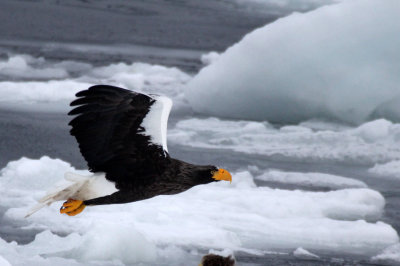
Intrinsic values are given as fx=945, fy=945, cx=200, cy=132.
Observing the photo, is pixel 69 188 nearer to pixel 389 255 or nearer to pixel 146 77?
pixel 389 255

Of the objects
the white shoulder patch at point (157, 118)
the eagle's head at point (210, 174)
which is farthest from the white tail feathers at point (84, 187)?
the eagle's head at point (210, 174)

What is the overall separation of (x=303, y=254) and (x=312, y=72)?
470 centimetres

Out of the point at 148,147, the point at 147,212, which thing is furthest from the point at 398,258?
the point at 148,147

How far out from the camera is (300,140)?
33.2 feet

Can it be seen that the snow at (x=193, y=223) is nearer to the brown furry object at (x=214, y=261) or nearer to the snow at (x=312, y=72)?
the snow at (x=312, y=72)

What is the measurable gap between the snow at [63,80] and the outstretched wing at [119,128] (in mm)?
5579

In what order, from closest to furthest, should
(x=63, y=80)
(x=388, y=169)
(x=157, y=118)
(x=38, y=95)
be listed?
(x=157, y=118)
(x=388, y=169)
(x=38, y=95)
(x=63, y=80)

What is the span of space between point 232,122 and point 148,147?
5448 millimetres

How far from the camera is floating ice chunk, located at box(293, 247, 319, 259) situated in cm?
683

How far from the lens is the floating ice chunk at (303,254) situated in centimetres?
683

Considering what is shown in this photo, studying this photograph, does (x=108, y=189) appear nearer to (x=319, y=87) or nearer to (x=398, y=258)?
(x=398, y=258)

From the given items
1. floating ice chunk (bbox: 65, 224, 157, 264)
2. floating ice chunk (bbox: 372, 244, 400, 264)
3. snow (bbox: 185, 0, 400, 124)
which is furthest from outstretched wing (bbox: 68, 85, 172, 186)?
snow (bbox: 185, 0, 400, 124)

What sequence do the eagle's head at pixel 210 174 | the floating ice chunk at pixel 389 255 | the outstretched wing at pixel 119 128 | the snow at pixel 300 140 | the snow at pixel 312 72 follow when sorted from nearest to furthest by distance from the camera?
1. the outstretched wing at pixel 119 128
2. the eagle's head at pixel 210 174
3. the floating ice chunk at pixel 389 255
4. the snow at pixel 300 140
5. the snow at pixel 312 72

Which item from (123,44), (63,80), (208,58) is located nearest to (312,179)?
(63,80)
